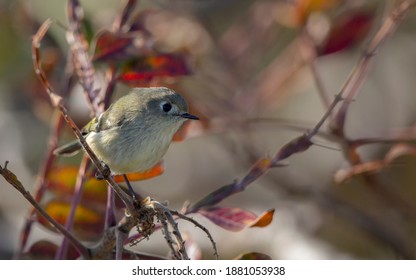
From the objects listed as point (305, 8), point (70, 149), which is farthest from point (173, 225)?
point (305, 8)

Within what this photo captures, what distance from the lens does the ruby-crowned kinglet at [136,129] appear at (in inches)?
91.7

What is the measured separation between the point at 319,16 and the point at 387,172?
2.85ft

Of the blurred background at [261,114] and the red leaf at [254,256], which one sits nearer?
the red leaf at [254,256]

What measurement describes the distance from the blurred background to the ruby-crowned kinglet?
0.09m

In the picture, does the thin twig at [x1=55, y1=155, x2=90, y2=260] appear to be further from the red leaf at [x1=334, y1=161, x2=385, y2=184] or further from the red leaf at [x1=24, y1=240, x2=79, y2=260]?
the red leaf at [x1=334, y1=161, x2=385, y2=184]

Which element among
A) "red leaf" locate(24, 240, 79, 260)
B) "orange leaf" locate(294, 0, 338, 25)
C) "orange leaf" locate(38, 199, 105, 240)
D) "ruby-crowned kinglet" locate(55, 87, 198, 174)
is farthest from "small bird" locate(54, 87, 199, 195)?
"orange leaf" locate(294, 0, 338, 25)

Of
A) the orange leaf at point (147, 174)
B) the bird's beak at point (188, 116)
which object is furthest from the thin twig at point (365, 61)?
the orange leaf at point (147, 174)

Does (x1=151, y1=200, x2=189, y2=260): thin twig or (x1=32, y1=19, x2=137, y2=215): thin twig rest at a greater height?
(x1=32, y1=19, x2=137, y2=215): thin twig

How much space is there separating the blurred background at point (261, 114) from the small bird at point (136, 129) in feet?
0.29

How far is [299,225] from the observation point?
3273 millimetres

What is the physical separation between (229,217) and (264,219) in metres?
0.16

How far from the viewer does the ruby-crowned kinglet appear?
7.64 ft

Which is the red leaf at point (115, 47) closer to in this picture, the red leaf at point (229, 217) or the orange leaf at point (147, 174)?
the orange leaf at point (147, 174)

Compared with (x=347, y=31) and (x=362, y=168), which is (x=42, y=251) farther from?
(x=347, y=31)
